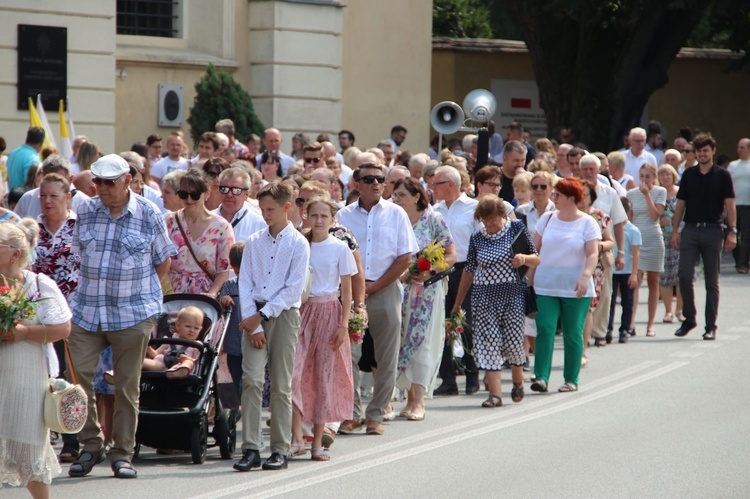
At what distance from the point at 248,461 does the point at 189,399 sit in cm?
76

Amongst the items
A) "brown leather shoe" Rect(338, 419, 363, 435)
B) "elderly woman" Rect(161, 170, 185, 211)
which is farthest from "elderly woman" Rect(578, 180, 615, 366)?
"elderly woman" Rect(161, 170, 185, 211)

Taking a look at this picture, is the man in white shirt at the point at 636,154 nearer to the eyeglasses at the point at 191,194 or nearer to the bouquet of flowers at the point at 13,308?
the eyeglasses at the point at 191,194

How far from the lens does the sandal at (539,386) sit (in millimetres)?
12992

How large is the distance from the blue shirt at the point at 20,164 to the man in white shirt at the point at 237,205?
18.8 feet

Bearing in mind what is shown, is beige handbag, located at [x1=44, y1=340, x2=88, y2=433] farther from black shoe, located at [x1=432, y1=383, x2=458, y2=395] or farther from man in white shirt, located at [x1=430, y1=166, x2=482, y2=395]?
black shoe, located at [x1=432, y1=383, x2=458, y2=395]

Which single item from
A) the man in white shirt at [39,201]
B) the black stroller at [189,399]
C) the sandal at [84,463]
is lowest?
the sandal at [84,463]

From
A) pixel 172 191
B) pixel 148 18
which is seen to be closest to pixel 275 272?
pixel 172 191

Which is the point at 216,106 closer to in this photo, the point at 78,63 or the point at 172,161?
the point at 78,63

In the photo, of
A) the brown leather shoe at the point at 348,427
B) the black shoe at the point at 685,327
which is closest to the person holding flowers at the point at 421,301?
the brown leather shoe at the point at 348,427

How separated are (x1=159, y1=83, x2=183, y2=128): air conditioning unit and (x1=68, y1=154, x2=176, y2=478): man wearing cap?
51.4ft

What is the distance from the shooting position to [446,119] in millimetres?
18125

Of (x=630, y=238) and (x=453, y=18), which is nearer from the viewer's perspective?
(x=630, y=238)

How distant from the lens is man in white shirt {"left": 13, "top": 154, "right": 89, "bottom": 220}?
11281 mm

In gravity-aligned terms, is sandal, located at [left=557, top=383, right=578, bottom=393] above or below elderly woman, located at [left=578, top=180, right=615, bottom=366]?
below
